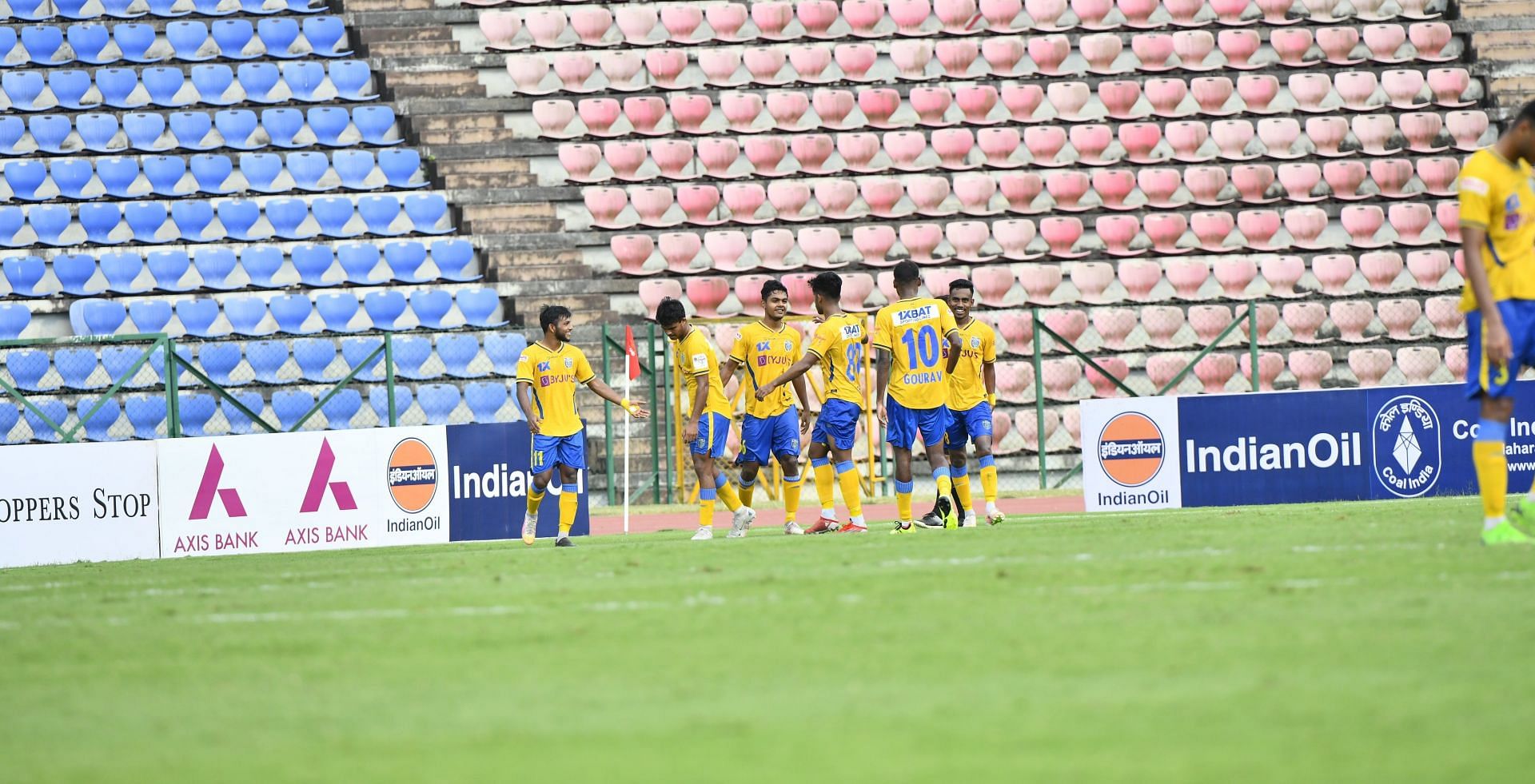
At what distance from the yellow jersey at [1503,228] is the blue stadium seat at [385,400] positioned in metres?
15.5

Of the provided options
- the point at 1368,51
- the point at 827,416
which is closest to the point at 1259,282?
the point at 1368,51

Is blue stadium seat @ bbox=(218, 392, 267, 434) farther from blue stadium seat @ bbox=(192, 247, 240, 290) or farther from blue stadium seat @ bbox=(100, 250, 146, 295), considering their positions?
blue stadium seat @ bbox=(100, 250, 146, 295)

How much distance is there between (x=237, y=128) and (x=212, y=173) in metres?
0.90

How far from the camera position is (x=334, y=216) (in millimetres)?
24344

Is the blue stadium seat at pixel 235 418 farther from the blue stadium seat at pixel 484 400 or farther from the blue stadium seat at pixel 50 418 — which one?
A: the blue stadium seat at pixel 484 400

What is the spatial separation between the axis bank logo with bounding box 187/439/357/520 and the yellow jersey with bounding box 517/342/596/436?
247 cm

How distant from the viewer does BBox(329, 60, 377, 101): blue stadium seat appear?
2606cm

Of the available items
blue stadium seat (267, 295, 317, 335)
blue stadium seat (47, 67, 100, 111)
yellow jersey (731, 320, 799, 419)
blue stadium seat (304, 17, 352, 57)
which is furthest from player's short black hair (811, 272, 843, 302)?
blue stadium seat (47, 67, 100, 111)

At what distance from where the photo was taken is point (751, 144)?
2530 cm

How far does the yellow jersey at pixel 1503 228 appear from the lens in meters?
8.95

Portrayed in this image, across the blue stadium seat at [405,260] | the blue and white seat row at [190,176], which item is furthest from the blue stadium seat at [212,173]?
the blue stadium seat at [405,260]

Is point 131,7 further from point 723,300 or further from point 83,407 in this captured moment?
point 723,300

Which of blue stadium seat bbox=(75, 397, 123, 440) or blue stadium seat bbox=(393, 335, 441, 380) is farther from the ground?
blue stadium seat bbox=(393, 335, 441, 380)

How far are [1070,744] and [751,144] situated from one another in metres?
21.4
